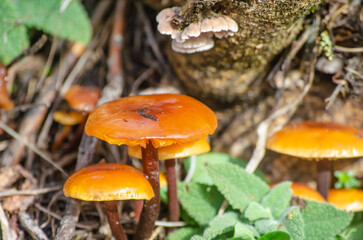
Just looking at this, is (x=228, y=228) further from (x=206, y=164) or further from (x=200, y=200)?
(x=206, y=164)

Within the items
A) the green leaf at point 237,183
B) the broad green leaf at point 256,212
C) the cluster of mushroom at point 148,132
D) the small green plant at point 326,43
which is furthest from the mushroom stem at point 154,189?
the small green plant at point 326,43

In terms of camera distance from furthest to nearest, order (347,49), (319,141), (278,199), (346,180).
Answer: (346,180)
(347,49)
(319,141)
(278,199)

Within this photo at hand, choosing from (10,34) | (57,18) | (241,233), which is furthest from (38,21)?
(241,233)

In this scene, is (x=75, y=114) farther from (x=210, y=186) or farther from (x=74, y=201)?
(x=210, y=186)

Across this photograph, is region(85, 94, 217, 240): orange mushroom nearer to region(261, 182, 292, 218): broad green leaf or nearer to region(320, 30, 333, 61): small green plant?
region(261, 182, 292, 218): broad green leaf

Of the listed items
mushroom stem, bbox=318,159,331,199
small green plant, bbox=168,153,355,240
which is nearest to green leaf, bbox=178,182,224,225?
small green plant, bbox=168,153,355,240

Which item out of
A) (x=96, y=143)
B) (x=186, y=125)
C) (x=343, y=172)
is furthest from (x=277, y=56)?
(x=96, y=143)

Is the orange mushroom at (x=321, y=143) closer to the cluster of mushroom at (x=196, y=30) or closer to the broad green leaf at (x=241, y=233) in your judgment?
the broad green leaf at (x=241, y=233)
